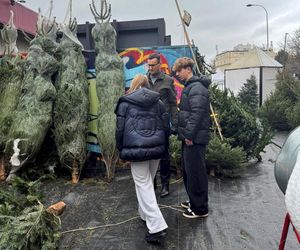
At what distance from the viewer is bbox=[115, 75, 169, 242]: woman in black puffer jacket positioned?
12.3ft

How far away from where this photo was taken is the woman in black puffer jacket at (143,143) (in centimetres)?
376

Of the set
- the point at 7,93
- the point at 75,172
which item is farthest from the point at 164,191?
the point at 7,93

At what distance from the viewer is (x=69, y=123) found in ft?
19.2

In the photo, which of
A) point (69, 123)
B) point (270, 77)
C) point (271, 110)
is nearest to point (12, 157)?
point (69, 123)

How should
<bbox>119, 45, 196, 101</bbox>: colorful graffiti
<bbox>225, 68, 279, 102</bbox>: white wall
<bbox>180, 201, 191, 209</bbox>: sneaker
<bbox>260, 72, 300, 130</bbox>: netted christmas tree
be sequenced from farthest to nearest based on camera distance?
1. <bbox>225, 68, 279, 102</bbox>: white wall
2. <bbox>260, 72, 300, 130</bbox>: netted christmas tree
3. <bbox>119, 45, 196, 101</bbox>: colorful graffiti
4. <bbox>180, 201, 191, 209</bbox>: sneaker

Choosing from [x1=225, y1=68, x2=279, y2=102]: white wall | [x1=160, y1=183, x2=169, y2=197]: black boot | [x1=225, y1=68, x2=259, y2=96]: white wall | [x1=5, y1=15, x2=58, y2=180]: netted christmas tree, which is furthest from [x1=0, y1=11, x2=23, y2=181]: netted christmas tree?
[x1=225, y1=68, x2=259, y2=96]: white wall

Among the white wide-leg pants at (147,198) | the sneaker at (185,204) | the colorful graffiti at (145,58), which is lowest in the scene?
the sneaker at (185,204)

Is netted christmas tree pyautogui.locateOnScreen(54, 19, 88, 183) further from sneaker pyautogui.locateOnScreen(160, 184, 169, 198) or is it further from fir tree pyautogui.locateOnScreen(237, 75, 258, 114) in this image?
fir tree pyautogui.locateOnScreen(237, 75, 258, 114)

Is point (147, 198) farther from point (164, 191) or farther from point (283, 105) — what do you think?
point (283, 105)

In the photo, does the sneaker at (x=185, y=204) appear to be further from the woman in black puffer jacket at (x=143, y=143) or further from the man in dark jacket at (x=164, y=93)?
the woman in black puffer jacket at (x=143, y=143)

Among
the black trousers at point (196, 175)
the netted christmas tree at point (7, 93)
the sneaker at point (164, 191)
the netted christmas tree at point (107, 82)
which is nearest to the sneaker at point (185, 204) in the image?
the black trousers at point (196, 175)

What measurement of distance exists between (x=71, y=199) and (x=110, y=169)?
997 millimetres

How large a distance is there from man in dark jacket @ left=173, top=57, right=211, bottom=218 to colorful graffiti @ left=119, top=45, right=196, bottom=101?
2.73 meters

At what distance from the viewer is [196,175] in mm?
4262
